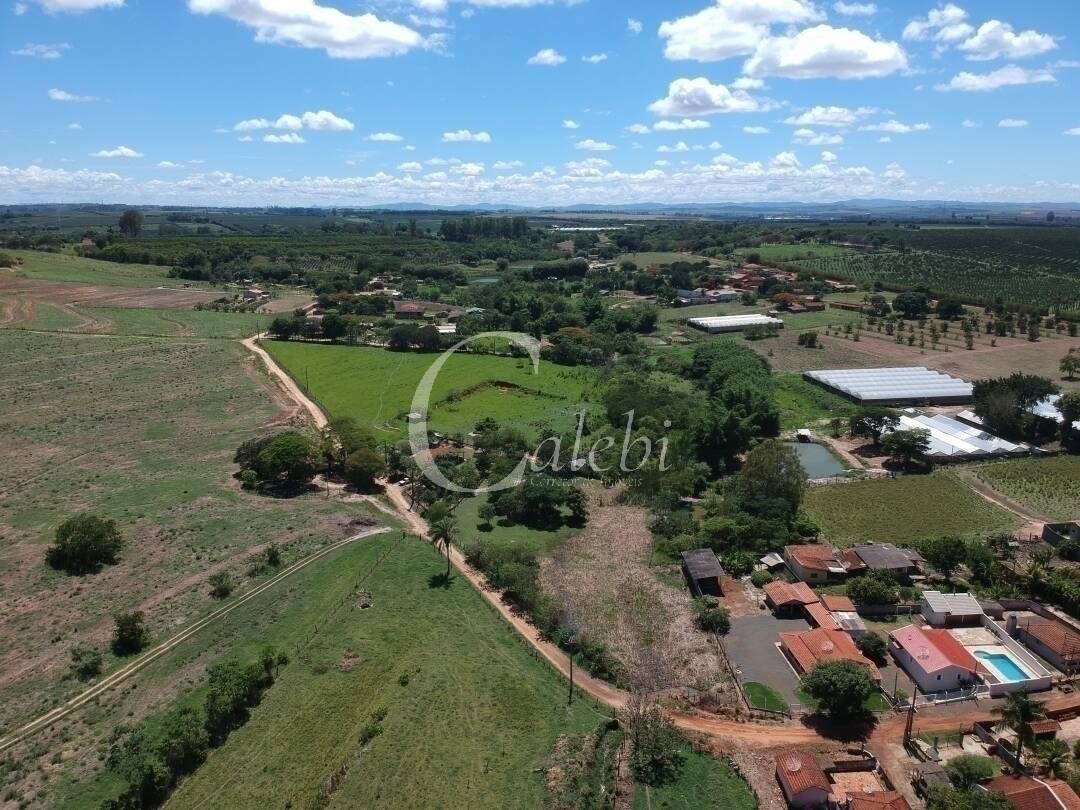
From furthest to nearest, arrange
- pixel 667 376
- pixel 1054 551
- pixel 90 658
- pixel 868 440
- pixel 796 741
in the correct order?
1. pixel 667 376
2. pixel 868 440
3. pixel 1054 551
4. pixel 90 658
5. pixel 796 741

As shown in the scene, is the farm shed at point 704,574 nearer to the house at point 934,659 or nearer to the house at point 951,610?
the house at point 934,659

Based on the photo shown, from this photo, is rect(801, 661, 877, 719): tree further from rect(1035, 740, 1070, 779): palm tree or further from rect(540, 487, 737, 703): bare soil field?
rect(1035, 740, 1070, 779): palm tree

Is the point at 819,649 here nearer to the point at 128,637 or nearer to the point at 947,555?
the point at 947,555

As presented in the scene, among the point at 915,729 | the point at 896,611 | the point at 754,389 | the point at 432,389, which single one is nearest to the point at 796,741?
the point at 915,729

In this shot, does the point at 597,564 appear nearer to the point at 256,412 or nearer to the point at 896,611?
the point at 896,611

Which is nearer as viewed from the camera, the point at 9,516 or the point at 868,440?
the point at 9,516

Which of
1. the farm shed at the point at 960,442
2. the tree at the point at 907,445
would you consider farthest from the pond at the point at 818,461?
the farm shed at the point at 960,442

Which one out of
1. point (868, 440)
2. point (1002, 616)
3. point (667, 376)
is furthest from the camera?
point (667, 376)
